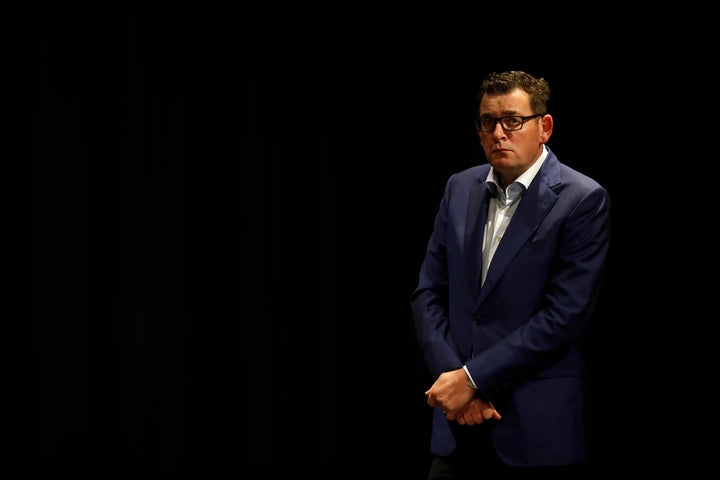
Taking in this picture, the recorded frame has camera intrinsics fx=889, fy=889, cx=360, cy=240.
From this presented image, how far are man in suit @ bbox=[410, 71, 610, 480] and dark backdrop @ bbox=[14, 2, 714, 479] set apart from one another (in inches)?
30.7

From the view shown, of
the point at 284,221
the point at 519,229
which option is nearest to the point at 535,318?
the point at 519,229

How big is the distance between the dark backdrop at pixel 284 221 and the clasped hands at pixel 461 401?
940 millimetres

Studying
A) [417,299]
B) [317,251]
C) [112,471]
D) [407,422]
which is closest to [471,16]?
[317,251]

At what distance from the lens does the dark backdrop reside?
2805 millimetres

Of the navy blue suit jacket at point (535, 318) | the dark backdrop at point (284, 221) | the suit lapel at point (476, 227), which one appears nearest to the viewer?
the navy blue suit jacket at point (535, 318)

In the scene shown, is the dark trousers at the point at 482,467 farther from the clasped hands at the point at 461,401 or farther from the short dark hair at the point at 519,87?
the short dark hair at the point at 519,87

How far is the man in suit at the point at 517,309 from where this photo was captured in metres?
2.00

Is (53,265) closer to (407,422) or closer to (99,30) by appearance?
(99,30)

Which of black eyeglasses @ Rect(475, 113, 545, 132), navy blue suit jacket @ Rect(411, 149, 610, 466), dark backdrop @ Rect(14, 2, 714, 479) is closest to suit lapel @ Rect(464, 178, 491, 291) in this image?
navy blue suit jacket @ Rect(411, 149, 610, 466)

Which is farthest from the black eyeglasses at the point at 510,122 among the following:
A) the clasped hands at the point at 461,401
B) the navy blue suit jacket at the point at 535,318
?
the clasped hands at the point at 461,401

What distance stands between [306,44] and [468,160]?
0.67 meters

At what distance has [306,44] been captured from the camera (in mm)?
2992

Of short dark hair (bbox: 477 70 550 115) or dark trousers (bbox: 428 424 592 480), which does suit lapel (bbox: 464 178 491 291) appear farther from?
dark trousers (bbox: 428 424 592 480)

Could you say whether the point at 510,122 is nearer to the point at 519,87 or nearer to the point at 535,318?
the point at 519,87
